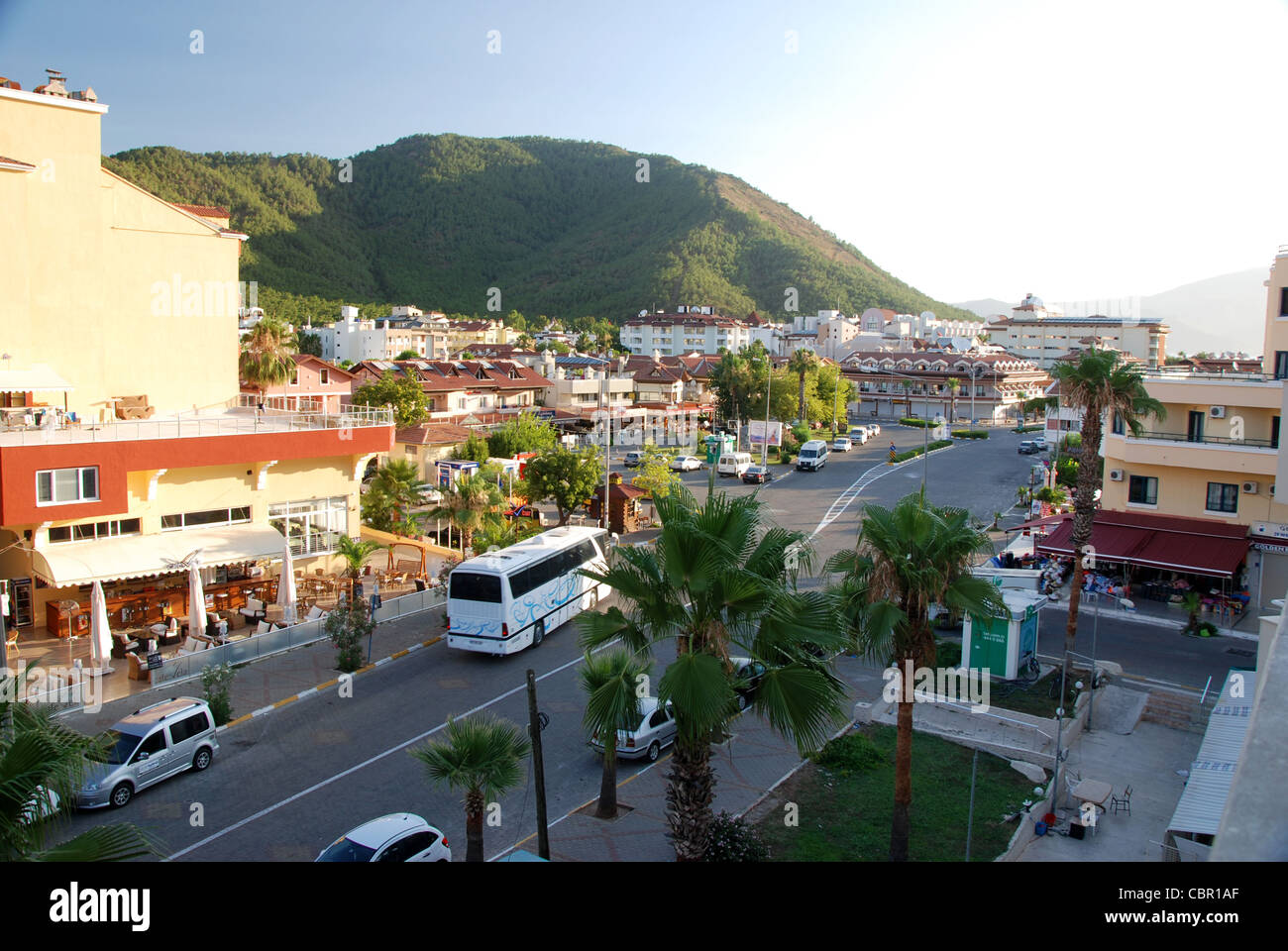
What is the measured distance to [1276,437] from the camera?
27547mm

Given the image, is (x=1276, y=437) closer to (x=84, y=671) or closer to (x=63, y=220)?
(x=84, y=671)

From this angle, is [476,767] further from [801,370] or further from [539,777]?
[801,370]

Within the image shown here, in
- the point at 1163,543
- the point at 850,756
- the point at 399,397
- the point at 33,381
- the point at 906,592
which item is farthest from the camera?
the point at 399,397

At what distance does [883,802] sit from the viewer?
1537 cm

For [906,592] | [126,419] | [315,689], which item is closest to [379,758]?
[315,689]

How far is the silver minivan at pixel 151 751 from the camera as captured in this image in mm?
14672

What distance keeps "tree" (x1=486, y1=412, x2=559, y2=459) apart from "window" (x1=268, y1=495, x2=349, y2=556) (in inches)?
649

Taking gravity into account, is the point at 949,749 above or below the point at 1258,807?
below

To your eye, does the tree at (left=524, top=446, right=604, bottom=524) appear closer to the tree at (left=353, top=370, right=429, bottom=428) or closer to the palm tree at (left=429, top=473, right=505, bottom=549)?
the palm tree at (left=429, top=473, right=505, bottom=549)

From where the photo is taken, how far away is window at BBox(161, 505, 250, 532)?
25531mm

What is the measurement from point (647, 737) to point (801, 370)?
2457 inches

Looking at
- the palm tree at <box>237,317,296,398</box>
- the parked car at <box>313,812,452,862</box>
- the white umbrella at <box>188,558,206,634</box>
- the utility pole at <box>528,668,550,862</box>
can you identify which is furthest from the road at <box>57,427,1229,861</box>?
the palm tree at <box>237,317,296,398</box>
